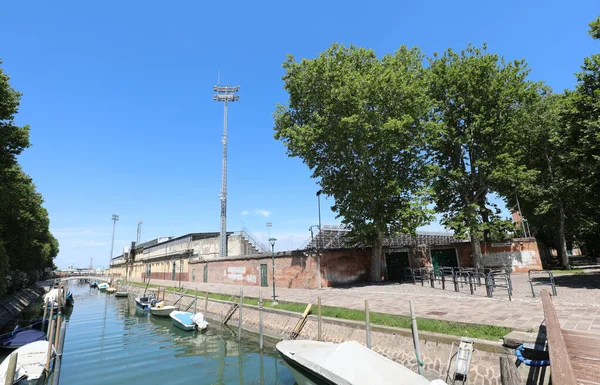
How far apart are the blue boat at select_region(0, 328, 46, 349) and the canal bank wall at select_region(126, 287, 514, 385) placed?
1005 centimetres

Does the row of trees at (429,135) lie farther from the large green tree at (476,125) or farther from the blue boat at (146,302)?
the blue boat at (146,302)

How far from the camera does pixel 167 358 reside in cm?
1340

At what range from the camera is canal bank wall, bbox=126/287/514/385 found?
7246 millimetres

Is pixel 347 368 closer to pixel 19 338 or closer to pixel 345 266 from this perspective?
pixel 345 266

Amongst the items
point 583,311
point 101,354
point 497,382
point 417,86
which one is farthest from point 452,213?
point 101,354

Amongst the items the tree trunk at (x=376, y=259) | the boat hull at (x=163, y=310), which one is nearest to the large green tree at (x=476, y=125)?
the tree trunk at (x=376, y=259)

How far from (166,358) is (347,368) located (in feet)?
33.2

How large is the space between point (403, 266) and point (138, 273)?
59.2 m

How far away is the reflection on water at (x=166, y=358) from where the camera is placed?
36.0 ft

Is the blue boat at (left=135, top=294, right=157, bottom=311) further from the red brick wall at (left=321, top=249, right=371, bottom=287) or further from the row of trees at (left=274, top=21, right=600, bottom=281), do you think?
the row of trees at (left=274, top=21, right=600, bottom=281)

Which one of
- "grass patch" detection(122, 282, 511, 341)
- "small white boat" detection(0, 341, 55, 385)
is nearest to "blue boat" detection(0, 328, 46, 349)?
"small white boat" detection(0, 341, 55, 385)

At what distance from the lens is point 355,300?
15.2 meters

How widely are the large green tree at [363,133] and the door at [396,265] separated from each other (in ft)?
11.5

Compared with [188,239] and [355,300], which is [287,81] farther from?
[188,239]
